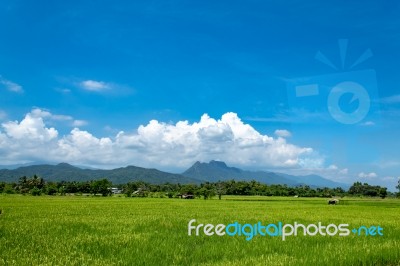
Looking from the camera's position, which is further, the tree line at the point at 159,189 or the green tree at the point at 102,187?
the tree line at the point at 159,189

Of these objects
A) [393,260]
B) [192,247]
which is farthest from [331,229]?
[192,247]

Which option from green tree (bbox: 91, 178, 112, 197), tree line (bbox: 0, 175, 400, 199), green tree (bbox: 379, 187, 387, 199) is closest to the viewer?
green tree (bbox: 91, 178, 112, 197)

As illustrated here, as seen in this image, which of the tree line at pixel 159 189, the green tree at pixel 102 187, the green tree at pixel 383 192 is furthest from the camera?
the green tree at pixel 383 192

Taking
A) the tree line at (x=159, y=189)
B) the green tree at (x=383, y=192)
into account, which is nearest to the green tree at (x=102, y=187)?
the tree line at (x=159, y=189)

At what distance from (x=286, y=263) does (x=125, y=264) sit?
484 cm

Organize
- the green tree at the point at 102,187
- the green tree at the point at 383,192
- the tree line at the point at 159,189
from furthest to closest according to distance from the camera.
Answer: the green tree at the point at 383,192 → the tree line at the point at 159,189 → the green tree at the point at 102,187

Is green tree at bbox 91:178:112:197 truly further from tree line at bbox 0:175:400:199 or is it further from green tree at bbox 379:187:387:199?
green tree at bbox 379:187:387:199

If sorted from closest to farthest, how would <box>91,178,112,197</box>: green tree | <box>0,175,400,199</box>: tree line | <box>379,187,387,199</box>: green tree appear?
<box>91,178,112,197</box>: green tree
<box>0,175,400,199</box>: tree line
<box>379,187,387,199</box>: green tree

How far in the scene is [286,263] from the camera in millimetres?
11695

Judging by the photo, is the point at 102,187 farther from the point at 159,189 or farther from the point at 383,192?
the point at 383,192

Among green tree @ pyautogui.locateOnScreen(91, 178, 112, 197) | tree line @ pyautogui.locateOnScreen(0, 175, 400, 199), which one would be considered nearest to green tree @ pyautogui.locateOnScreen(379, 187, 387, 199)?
tree line @ pyautogui.locateOnScreen(0, 175, 400, 199)

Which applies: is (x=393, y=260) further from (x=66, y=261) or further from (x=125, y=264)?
(x=66, y=261)

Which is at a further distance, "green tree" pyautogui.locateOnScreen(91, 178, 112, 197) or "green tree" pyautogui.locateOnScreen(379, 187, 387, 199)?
"green tree" pyautogui.locateOnScreen(379, 187, 387, 199)

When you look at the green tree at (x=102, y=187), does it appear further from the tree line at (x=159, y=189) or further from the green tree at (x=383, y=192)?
the green tree at (x=383, y=192)
